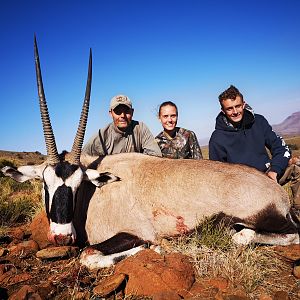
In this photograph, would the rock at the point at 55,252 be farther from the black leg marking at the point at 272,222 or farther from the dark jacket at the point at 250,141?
the dark jacket at the point at 250,141

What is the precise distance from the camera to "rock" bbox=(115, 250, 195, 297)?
→ 2680 millimetres

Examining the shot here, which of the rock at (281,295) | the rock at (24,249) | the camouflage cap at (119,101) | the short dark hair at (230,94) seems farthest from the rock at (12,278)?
the short dark hair at (230,94)

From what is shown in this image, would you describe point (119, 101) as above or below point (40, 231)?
above

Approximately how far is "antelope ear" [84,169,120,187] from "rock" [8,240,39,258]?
1140 mm

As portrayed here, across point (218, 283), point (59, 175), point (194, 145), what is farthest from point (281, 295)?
point (194, 145)

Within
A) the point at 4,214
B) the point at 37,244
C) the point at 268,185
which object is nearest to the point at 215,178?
the point at 268,185

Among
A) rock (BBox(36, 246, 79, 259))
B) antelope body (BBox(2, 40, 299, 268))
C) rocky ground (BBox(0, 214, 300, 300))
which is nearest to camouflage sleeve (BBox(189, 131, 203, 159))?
antelope body (BBox(2, 40, 299, 268))

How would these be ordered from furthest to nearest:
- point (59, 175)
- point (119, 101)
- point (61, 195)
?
point (119, 101)
point (59, 175)
point (61, 195)

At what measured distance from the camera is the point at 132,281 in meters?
2.74

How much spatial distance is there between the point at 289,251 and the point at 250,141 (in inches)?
89.1

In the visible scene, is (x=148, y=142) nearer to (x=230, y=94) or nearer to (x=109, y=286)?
(x=230, y=94)

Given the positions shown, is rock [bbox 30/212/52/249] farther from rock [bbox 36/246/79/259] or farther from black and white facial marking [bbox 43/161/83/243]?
black and white facial marking [bbox 43/161/83/243]

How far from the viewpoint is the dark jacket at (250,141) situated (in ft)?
17.9

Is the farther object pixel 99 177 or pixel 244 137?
pixel 244 137
